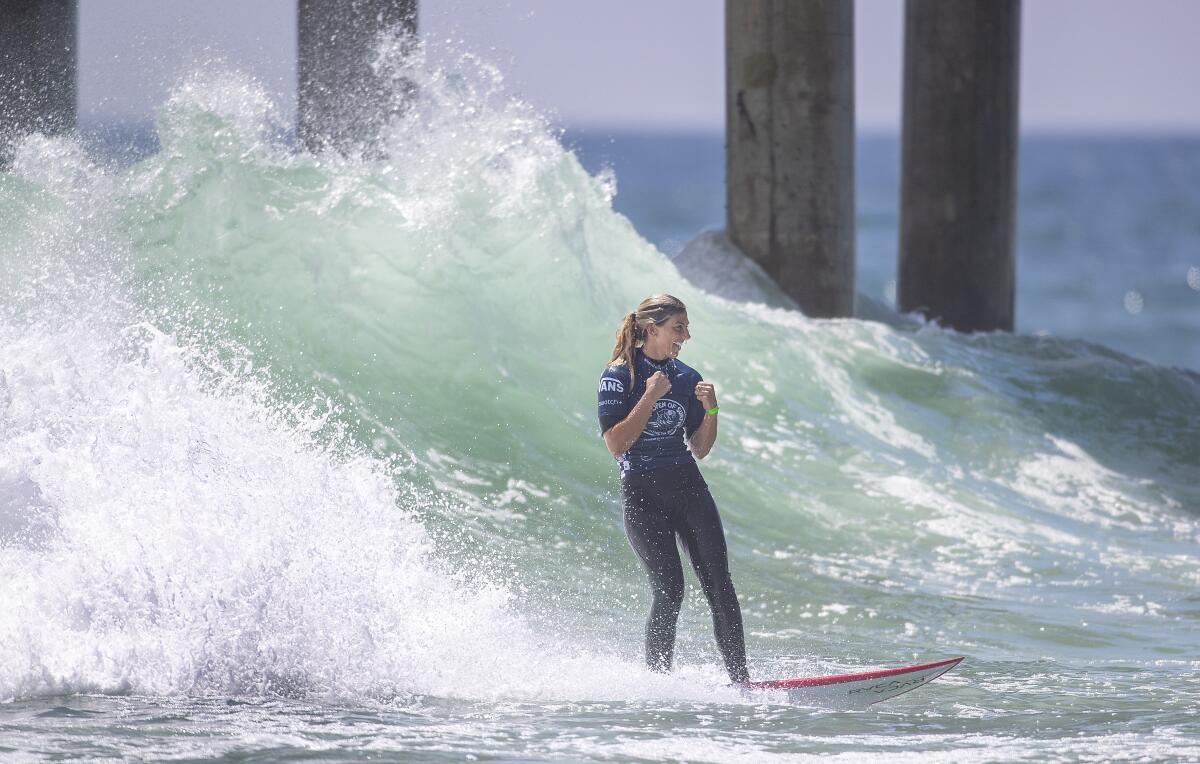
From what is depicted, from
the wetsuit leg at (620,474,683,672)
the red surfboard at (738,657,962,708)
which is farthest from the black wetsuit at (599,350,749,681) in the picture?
the red surfboard at (738,657,962,708)

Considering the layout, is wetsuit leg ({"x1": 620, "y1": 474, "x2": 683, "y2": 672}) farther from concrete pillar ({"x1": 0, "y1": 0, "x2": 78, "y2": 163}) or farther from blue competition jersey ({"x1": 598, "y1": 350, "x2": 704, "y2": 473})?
concrete pillar ({"x1": 0, "y1": 0, "x2": 78, "y2": 163})

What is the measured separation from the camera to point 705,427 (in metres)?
5.62

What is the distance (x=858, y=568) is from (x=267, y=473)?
12.1ft

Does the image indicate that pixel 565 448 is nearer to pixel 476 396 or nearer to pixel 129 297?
pixel 476 396

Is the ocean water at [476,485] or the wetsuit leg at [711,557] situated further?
the wetsuit leg at [711,557]

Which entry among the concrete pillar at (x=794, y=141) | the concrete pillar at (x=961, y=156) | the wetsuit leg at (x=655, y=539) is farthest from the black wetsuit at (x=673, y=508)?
the concrete pillar at (x=961, y=156)

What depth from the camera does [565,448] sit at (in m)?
9.70

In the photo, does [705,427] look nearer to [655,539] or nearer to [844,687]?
[655,539]

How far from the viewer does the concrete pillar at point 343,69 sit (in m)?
11.7

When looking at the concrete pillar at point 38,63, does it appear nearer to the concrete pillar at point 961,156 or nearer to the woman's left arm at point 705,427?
the concrete pillar at point 961,156

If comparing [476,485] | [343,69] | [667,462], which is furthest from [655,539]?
[343,69]

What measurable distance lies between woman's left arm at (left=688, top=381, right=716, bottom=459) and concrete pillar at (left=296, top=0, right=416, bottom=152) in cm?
641

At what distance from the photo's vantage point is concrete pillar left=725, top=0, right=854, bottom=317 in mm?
12914

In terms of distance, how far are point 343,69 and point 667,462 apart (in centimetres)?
717
